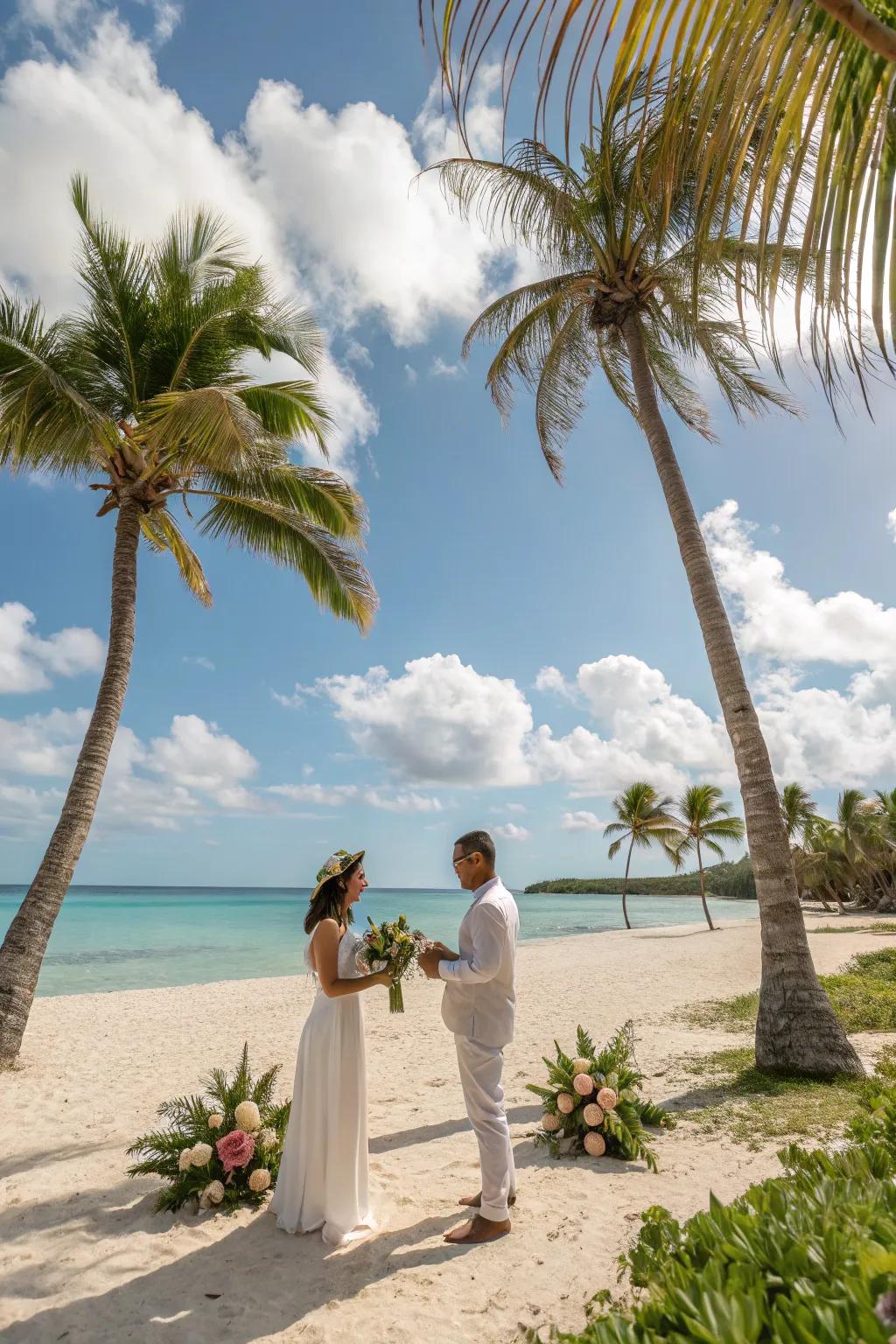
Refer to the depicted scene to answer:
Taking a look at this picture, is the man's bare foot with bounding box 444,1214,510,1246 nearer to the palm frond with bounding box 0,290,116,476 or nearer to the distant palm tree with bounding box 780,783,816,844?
the palm frond with bounding box 0,290,116,476

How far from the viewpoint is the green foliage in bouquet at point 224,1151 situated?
423 centimetres

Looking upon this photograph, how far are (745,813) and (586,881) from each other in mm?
111877

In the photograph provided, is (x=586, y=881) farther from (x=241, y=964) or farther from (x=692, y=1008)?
(x=692, y=1008)

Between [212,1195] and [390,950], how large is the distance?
1.80 meters

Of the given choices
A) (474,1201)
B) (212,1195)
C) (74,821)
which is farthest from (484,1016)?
(74,821)

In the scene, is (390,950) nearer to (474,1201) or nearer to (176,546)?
(474,1201)

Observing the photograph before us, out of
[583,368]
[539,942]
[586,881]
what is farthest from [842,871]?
[586,881]

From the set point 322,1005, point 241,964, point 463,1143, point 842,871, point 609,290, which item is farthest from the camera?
point 842,871

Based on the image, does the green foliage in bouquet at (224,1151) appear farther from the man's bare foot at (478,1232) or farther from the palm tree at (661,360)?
the palm tree at (661,360)

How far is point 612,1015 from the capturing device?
10.9 metres

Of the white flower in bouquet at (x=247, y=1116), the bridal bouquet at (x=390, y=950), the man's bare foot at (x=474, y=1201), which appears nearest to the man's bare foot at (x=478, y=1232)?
the man's bare foot at (x=474, y=1201)

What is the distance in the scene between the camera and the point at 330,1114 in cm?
384

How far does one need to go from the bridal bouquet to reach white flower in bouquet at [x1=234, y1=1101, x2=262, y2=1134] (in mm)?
1244

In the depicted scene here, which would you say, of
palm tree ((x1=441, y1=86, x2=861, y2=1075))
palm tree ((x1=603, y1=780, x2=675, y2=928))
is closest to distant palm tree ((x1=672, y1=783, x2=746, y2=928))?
palm tree ((x1=603, y1=780, x2=675, y2=928))
